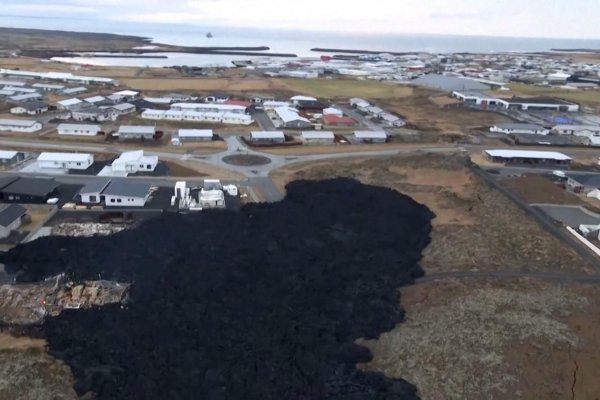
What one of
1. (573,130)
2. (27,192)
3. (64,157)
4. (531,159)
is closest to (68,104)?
(64,157)

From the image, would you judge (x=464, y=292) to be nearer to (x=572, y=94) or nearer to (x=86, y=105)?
(x=86, y=105)

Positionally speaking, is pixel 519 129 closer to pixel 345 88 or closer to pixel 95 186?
pixel 345 88

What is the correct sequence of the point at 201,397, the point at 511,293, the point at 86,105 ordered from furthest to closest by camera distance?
the point at 86,105
the point at 511,293
the point at 201,397

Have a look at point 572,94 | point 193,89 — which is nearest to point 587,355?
point 193,89

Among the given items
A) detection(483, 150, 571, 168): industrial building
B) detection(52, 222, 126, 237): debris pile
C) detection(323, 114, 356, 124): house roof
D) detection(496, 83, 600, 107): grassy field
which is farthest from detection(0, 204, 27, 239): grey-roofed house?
detection(496, 83, 600, 107): grassy field

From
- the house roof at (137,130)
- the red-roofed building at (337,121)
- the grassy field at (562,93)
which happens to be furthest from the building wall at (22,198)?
the grassy field at (562,93)

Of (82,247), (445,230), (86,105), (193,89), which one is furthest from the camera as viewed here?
(193,89)

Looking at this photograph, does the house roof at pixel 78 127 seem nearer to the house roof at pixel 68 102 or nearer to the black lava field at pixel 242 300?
the house roof at pixel 68 102
